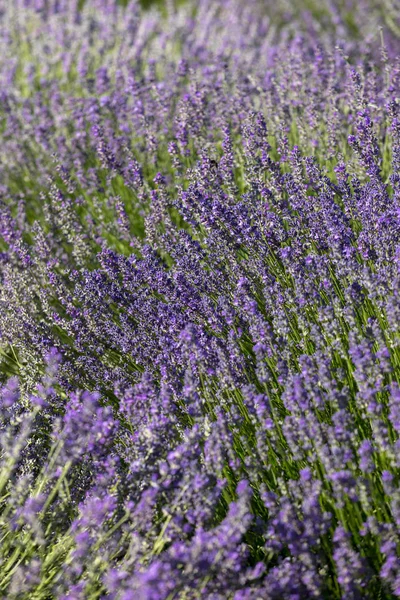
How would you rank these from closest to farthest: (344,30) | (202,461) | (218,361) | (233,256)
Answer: (202,461)
(218,361)
(233,256)
(344,30)

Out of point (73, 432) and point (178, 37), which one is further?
point (178, 37)

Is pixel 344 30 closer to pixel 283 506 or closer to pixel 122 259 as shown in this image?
pixel 122 259

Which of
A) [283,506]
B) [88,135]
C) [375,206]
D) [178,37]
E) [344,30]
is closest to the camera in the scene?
[283,506]

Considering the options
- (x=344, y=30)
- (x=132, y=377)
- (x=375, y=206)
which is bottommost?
(x=132, y=377)

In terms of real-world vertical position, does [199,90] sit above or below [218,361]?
above

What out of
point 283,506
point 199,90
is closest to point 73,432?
point 283,506

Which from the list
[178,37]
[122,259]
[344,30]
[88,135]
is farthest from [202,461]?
[344,30]

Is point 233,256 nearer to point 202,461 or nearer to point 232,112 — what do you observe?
point 202,461
